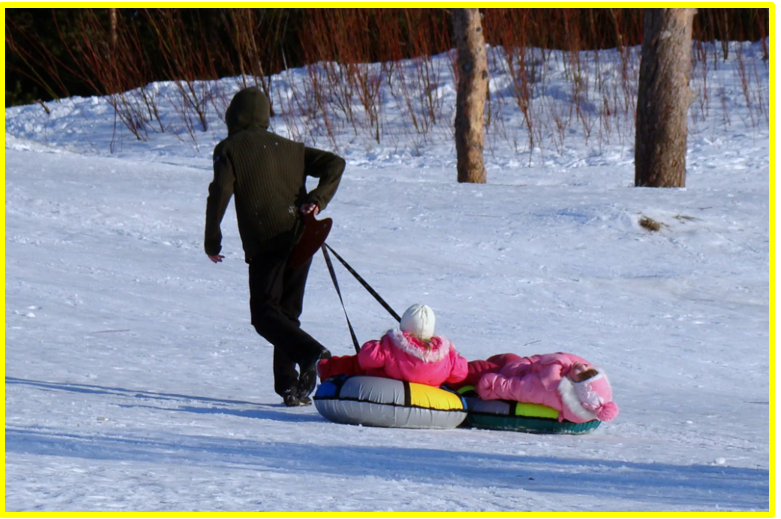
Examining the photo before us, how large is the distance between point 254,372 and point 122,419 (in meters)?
1.52

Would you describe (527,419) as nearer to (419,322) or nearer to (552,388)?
(552,388)

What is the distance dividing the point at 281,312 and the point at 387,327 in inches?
87.8

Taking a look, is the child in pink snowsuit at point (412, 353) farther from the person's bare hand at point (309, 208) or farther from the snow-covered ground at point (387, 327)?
the person's bare hand at point (309, 208)

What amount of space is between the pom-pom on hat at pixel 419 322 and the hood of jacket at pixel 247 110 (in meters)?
1.08

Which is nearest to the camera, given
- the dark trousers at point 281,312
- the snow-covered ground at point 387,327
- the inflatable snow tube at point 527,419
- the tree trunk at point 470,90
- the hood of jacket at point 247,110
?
the snow-covered ground at point 387,327

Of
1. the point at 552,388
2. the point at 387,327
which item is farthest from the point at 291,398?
the point at 387,327

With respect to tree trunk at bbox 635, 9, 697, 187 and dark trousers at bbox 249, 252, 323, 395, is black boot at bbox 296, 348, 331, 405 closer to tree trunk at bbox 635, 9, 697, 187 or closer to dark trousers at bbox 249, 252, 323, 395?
dark trousers at bbox 249, 252, 323, 395

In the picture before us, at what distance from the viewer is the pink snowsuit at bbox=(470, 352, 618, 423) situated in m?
4.03

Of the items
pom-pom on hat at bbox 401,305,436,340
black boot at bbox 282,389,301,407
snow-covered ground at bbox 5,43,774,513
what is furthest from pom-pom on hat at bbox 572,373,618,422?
black boot at bbox 282,389,301,407

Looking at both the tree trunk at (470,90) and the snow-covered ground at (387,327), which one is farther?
the tree trunk at (470,90)

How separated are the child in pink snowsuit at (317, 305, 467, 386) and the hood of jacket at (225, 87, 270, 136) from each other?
3.53ft

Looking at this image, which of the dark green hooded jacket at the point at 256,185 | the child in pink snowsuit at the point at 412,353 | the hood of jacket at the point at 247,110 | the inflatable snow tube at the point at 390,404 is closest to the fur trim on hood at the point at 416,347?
the child in pink snowsuit at the point at 412,353

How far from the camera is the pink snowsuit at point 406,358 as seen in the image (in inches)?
161

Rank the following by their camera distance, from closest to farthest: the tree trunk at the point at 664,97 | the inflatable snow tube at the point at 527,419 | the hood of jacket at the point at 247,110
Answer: the inflatable snow tube at the point at 527,419 → the hood of jacket at the point at 247,110 → the tree trunk at the point at 664,97
